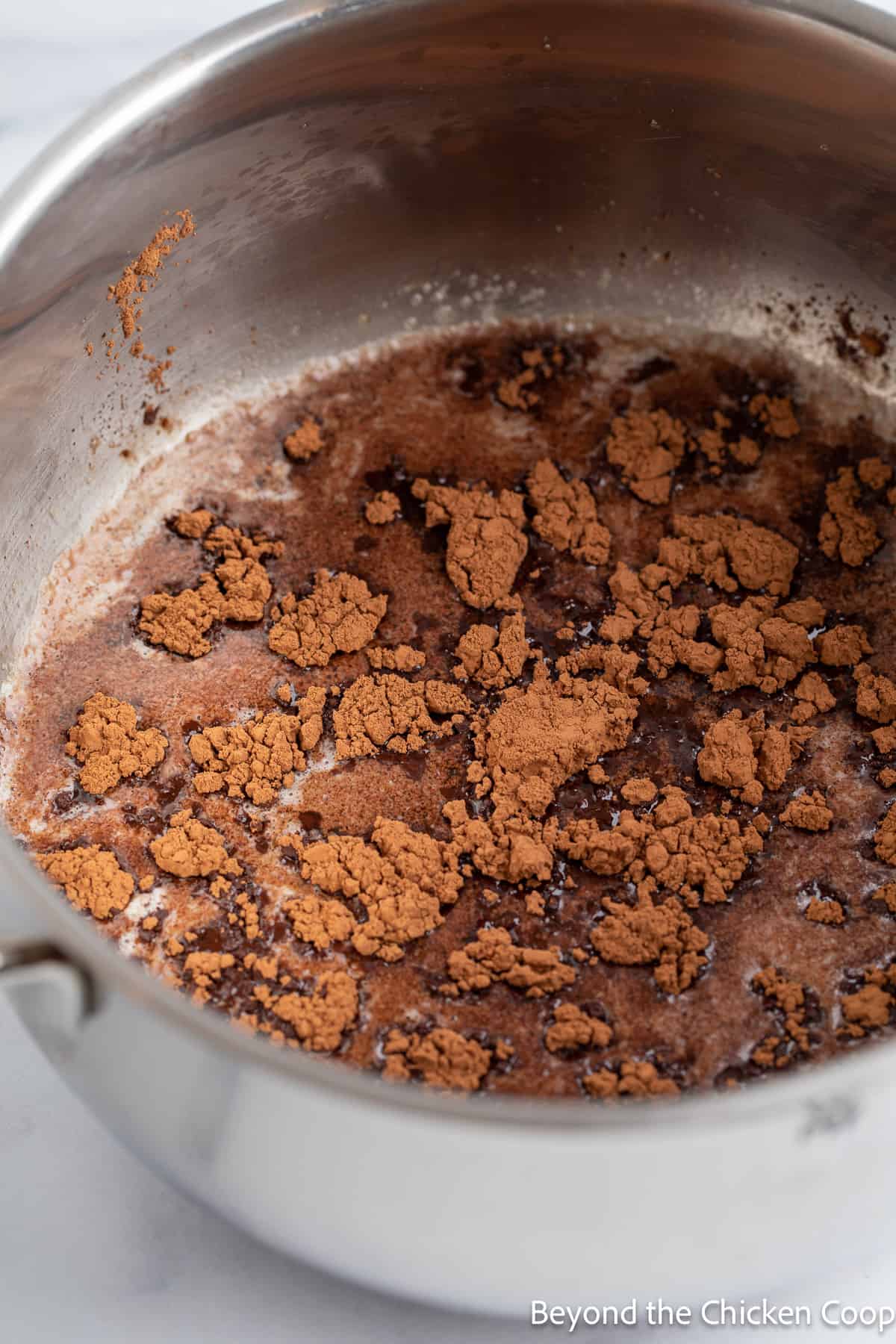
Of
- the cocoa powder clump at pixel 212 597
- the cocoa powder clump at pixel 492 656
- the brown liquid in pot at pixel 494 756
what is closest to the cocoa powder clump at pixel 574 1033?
the brown liquid in pot at pixel 494 756

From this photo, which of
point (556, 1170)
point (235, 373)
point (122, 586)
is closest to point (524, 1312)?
point (556, 1170)

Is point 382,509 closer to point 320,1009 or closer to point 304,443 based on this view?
point 304,443

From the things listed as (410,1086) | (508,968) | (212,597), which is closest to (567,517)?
(212,597)

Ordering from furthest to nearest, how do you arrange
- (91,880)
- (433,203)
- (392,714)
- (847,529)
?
(433,203)
(847,529)
(392,714)
(91,880)

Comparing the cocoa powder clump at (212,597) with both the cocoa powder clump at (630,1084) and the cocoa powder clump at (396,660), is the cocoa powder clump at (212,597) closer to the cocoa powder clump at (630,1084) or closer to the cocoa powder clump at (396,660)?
the cocoa powder clump at (396,660)

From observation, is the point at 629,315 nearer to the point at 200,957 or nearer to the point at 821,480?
the point at 821,480

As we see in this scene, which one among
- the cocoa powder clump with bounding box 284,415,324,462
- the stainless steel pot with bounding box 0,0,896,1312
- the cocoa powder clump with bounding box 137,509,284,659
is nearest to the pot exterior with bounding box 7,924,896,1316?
the stainless steel pot with bounding box 0,0,896,1312

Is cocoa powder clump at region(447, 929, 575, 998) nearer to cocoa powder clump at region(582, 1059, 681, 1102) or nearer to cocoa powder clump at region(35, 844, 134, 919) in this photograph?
cocoa powder clump at region(582, 1059, 681, 1102)
